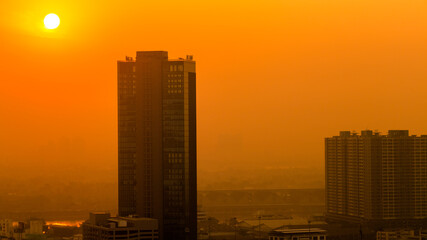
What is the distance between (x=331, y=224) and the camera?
67.1 feet

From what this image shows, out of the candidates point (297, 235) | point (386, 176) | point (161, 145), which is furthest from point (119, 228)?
point (386, 176)

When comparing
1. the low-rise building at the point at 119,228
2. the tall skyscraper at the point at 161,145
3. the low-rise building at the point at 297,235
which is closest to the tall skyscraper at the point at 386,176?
the low-rise building at the point at 297,235

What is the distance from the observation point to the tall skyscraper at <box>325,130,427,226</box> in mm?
20438

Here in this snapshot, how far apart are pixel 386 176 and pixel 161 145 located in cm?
911

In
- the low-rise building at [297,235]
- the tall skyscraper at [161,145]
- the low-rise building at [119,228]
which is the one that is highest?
the tall skyscraper at [161,145]

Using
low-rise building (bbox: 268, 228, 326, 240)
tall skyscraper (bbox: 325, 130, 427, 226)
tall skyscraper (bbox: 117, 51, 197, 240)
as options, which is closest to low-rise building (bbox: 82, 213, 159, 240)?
tall skyscraper (bbox: 117, 51, 197, 240)

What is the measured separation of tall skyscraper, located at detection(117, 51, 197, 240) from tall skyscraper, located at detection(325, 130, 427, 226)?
8171 millimetres

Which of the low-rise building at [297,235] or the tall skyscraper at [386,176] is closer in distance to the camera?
the low-rise building at [297,235]

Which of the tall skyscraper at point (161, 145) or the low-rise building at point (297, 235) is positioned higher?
the tall skyscraper at point (161, 145)

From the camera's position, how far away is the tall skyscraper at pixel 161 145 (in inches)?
509

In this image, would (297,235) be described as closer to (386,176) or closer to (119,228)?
(119,228)

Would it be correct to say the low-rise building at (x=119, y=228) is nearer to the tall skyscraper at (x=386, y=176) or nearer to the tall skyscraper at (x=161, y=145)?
the tall skyscraper at (x=161, y=145)

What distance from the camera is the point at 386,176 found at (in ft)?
67.4

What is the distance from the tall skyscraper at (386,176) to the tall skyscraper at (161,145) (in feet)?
26.8
